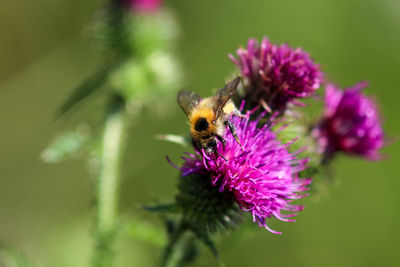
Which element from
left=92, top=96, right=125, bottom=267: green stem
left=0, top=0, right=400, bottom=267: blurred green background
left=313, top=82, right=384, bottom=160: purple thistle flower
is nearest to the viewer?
left=92, top=96, right=125, bottom=267: green stem

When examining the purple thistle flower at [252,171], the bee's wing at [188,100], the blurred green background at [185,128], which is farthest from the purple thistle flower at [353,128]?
the blurred green background at [185,128]

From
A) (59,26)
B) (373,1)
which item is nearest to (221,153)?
(59,26)

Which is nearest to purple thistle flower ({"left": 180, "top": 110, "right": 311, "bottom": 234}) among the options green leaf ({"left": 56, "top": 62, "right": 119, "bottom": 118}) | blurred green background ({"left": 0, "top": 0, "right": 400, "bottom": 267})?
green leaf ({"left": 56, "top": 62, "right": 119, "bottom": 118})

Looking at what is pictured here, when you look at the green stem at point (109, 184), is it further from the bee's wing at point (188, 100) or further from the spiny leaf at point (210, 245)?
the bee's wing at point (188, 100)

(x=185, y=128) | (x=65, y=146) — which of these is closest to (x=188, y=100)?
(x=65, y=146)

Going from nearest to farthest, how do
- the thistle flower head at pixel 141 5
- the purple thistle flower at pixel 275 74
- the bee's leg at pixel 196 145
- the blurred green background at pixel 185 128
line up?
the bee's leg at pixel 196 145 < the purple thistle flower at pixel 275 74 < the thistle flower head at pixel 141 5 < the blurred green background at pixel 185 128

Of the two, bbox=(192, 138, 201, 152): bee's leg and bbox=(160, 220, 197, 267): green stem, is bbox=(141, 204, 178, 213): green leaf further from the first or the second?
bbox=(192, 138, 201, 152): bee's leg
